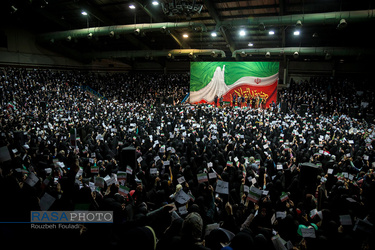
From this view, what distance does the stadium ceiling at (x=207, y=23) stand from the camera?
14.9 meters

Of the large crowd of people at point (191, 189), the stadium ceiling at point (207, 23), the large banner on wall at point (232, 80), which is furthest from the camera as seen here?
the large banner on wall at point (232, 80)

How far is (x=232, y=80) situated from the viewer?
26.8m

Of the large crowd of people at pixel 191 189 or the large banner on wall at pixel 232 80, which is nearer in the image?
the large crowd of people at pixel 191 189

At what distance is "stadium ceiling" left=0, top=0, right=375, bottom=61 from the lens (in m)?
14.9

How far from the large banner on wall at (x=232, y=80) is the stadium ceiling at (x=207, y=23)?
208 centimetres

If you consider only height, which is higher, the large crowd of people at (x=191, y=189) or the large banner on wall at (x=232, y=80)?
the large banner on wall at (x=232, y=80)

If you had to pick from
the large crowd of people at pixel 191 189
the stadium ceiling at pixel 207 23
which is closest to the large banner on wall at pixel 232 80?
the stadium ceiling at pixel 207 23

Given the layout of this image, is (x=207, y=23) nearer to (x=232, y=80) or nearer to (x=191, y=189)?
(x=232, y=80)

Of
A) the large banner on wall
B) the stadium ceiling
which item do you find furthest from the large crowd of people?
the large banner on wall

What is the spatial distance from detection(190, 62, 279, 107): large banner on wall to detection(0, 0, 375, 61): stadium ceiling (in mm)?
2083

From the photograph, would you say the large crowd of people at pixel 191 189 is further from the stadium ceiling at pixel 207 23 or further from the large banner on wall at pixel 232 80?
the large banner on wall at pixel 232 80

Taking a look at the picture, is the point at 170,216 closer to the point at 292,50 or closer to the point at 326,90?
the point at 292,50

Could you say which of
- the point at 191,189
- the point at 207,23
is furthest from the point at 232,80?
the point at 191,189

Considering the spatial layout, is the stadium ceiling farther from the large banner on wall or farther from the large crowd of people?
the large crowd of people
